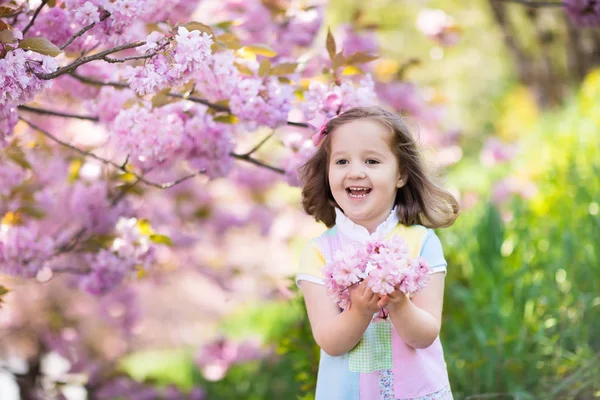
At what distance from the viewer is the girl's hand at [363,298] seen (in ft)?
4.62

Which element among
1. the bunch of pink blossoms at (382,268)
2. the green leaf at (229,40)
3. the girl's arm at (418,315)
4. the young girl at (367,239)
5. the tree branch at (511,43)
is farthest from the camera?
the tree branch at (511,43)

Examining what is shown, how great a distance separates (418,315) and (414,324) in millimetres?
21

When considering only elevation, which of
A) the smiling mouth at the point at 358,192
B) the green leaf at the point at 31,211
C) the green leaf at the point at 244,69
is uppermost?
the green leaf at the point at 244,69

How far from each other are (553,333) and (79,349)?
2762 mm

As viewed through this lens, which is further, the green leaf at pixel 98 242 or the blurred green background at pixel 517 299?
the blurred green background at pixel 517 299

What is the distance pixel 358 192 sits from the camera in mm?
1685

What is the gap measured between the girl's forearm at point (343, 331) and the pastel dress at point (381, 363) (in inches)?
2.3

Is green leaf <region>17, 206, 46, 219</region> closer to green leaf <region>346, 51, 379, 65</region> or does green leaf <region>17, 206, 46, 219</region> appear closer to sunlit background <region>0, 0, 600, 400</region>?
sunlit background <region>0, 0, 600, 400</region>

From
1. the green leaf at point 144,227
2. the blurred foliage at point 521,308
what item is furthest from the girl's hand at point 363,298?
the green leaf at point 144,227

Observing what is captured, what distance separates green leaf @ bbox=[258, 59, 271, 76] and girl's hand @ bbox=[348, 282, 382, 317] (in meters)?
0.95

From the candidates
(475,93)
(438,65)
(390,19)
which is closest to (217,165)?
(390,19)

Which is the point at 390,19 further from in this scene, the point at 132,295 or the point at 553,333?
the point at 553,333

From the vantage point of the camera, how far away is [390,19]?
10016 millimetres

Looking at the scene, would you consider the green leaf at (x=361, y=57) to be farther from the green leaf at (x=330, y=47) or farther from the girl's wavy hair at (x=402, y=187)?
the girl's wavy hair at (x=402, y=187)
